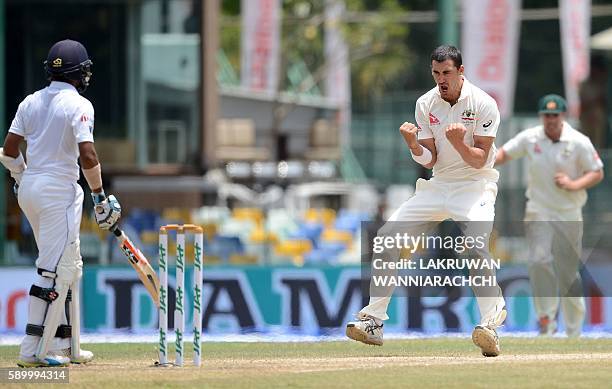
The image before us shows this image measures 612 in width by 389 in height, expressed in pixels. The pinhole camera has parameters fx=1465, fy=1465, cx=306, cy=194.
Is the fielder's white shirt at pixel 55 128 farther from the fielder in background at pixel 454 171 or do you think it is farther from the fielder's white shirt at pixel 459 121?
the fielder's white shirt at pixel 459 121

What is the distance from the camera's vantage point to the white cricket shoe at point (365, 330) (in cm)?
1077

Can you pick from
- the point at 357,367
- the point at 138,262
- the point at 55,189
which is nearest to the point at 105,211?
the point at 55,189

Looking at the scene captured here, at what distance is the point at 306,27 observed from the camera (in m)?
36.2

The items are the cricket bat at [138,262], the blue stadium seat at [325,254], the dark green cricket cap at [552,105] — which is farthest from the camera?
the blue stadium seat at [325,254]

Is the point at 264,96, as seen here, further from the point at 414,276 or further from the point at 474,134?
the point at 474,134

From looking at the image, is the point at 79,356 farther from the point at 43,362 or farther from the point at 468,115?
the point at 468,115

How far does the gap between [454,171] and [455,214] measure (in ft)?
1.07

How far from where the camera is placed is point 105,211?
9914 millimetres

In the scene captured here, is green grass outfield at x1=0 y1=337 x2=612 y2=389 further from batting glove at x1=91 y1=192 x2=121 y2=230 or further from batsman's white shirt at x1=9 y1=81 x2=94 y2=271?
batting glove at x1=91 y1=192 x2=121 y2=230

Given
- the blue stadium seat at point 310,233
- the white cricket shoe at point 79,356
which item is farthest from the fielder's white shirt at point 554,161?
the blue stadium seat at point 310,233

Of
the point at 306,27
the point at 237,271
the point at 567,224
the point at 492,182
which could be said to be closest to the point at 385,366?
the point at 492,182

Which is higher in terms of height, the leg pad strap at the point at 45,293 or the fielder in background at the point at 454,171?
the fielder in background at the point at 454,171

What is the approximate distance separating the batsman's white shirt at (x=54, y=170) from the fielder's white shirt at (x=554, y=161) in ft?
17.7

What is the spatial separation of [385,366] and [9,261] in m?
9.40
